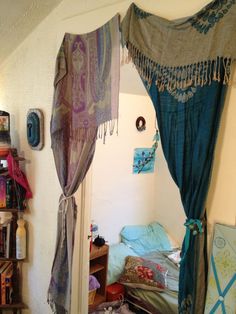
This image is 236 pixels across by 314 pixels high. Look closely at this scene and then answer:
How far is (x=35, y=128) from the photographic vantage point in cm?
198

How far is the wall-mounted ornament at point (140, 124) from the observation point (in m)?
3.32

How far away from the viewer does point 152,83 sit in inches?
48.6

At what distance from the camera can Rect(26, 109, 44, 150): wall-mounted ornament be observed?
197 cm

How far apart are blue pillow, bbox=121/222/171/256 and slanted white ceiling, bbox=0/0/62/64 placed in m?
2.21

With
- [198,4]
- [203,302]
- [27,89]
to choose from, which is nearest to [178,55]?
[198,4]

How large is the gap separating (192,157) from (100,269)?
1.88m

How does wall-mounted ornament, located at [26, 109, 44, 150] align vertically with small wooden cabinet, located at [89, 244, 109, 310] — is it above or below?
above

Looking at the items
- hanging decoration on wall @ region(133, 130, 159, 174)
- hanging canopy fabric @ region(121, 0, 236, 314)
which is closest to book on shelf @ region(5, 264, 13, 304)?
hanging canopy fabric @ region(121, 0, 236, 314)

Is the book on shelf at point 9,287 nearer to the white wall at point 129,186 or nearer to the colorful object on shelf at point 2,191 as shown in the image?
the colorful object on shelf at point 2,191

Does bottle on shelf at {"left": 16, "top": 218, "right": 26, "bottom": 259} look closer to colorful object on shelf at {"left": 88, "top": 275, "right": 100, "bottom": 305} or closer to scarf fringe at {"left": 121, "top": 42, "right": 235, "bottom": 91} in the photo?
colorful object on shelf at {"left": 88, "top": 275, "right": 100, "bottom": 305}

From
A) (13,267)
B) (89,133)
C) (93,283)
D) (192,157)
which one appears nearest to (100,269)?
(93,283)

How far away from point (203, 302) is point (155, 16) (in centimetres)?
120

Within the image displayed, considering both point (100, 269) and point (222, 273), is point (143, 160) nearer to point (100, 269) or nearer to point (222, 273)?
point (100, 269)

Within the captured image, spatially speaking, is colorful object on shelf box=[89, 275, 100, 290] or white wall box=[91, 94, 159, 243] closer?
colorful object on shelf box=[89, 275, 100, 290]
